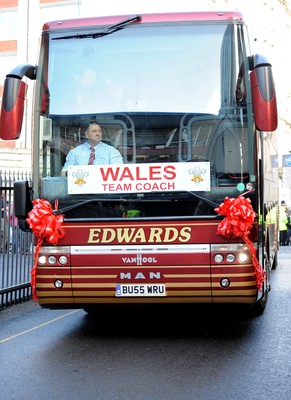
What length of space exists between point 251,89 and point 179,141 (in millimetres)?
911

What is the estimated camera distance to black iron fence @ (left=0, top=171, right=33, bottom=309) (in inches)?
397

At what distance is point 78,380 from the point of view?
5.65 meters

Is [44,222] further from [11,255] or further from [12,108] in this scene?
[11,255]

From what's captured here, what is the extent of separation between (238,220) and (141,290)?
1224 millimetres

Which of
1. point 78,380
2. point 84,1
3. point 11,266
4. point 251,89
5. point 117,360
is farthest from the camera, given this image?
point 84,1

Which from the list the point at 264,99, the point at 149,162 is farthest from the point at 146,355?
the point at 264,99

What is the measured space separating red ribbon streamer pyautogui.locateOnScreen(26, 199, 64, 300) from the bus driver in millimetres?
421

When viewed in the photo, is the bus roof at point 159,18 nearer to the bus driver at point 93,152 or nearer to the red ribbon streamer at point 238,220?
the bus driver at point 93,152

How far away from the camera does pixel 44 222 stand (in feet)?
22.6

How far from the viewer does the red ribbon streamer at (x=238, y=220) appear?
662 centimetres

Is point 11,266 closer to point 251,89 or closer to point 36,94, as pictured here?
point 36,94

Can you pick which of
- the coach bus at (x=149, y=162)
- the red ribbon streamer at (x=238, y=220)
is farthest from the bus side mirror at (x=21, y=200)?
the red ribbon streamer at (x=238, y=220)

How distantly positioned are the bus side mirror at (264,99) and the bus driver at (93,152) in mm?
1486

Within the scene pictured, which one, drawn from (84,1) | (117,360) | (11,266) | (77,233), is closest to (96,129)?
(77,233)
